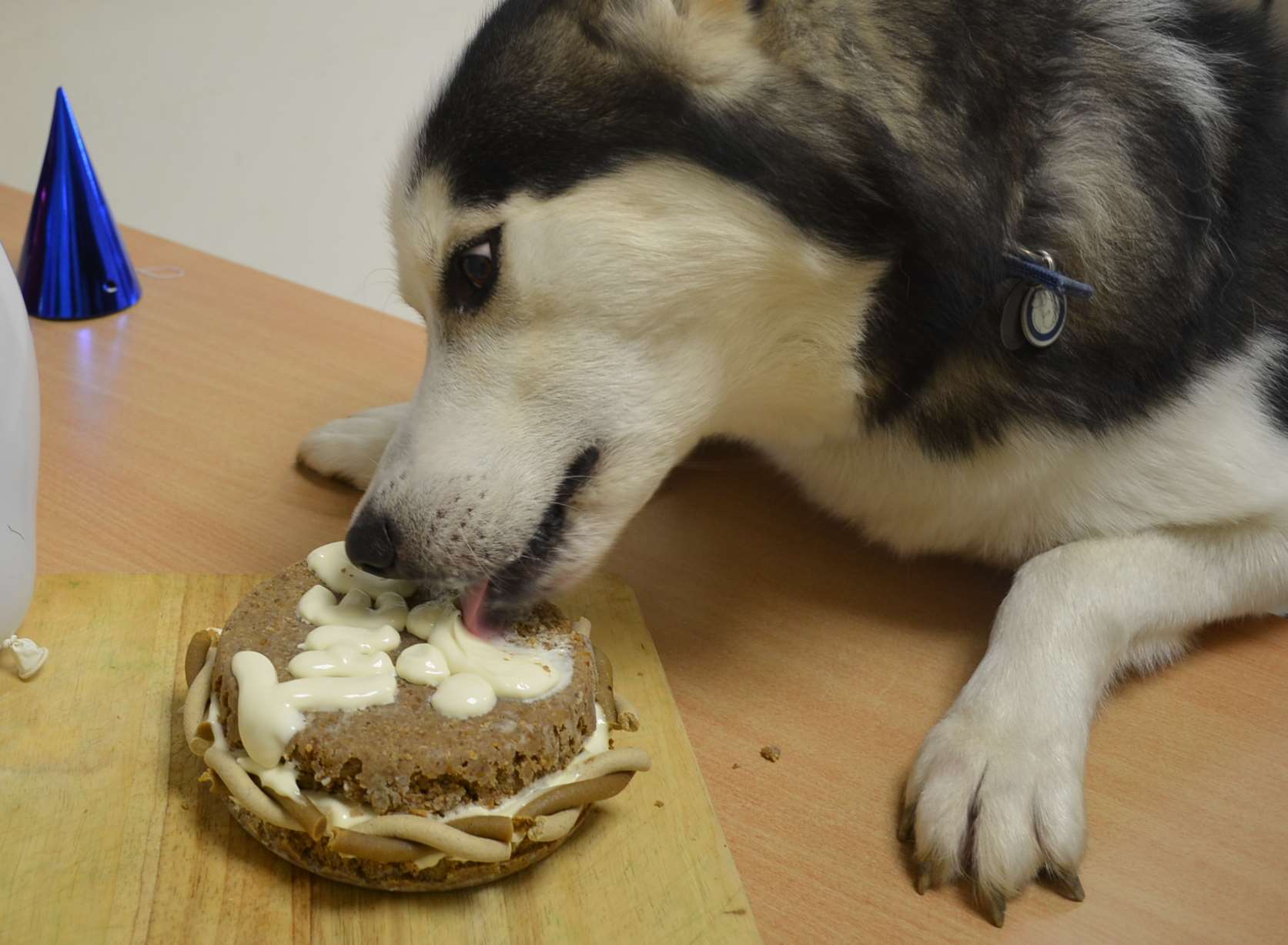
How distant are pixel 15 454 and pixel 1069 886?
1.03 meters

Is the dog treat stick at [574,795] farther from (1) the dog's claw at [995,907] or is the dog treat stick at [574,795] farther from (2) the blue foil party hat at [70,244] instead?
(2) the blue foil party hat at [70,244]

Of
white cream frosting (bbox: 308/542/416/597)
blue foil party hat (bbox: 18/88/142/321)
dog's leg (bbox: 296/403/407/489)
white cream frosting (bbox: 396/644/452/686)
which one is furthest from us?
blue foil party hat (bbox: 18/88/142/321)

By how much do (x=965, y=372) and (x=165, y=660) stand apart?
2.79 feet

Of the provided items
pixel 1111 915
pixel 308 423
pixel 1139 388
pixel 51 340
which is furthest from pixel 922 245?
pixel 51 340

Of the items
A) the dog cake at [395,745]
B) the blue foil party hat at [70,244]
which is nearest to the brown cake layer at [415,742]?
the dog cake at [395,745]

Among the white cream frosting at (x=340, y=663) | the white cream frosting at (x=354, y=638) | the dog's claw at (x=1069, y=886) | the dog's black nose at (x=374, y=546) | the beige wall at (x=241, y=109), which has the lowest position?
the beige wall at (x=241, y=109)

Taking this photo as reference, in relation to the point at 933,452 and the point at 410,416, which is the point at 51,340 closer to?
the point at 410,416

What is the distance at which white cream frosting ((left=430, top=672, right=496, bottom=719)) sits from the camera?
1.00 meters

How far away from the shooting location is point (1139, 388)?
1.27 meters

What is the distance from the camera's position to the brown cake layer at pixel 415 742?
0.95 metres

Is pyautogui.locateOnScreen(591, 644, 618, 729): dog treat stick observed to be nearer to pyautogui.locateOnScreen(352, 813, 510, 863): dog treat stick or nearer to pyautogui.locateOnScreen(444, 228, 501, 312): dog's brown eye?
pyautogui.locateOnScreen(352, 813, 510, 863): dog treat stick

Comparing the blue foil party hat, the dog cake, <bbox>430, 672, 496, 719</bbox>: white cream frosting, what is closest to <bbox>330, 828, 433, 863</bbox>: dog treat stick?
the dog cake

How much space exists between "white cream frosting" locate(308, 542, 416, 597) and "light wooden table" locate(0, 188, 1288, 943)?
0.27 m

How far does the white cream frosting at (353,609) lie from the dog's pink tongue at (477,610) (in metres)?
0.06
